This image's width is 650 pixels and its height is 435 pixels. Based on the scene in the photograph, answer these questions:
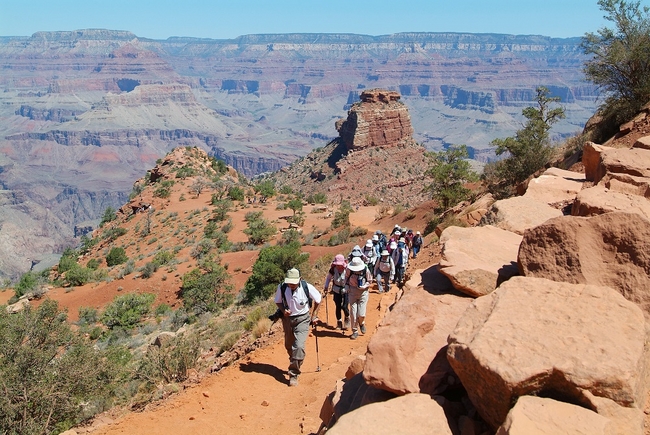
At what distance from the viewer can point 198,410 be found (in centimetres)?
778

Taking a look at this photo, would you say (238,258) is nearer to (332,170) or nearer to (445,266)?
(445,266)

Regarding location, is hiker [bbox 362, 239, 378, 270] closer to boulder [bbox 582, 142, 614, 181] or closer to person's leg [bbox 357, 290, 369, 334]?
person's leg [bbox 357, 290, 369, 334]

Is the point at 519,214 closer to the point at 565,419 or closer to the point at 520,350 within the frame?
the point at 520,350

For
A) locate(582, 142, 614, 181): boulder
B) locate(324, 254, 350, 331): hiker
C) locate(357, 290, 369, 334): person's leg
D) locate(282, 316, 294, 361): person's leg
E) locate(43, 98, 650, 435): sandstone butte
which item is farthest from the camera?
locate(582, 142, 614, 181): boulder

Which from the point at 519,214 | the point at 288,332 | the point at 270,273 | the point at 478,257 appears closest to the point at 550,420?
the point at 478,257

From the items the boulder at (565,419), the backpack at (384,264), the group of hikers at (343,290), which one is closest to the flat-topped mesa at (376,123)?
the group of hikers at (343,290)

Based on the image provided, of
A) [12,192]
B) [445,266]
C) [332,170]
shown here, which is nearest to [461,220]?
[445,266]

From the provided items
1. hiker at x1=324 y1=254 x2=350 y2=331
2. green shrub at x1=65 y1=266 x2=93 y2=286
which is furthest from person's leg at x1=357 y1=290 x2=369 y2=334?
green shrub at x1=65 y1=266 x2=93 y2=286

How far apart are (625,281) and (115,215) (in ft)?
148

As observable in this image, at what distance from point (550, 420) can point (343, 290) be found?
6.86 meters

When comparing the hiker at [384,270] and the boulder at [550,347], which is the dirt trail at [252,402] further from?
the boulder at [550,347]

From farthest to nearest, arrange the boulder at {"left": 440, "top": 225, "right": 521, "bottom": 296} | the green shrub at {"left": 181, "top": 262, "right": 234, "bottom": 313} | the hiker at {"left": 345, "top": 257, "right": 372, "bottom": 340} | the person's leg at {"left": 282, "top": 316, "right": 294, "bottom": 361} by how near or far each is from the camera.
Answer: the green shrub at {"left": 181, "top": 262, "right": 234, "bottom": 313}
the hiker at {"left": 345, "top": 257, "right": 372, "bottom": 340}
the person's leg at {"left": 282, "top": 316, "right": 294, "bottom": 361}
the boulder at {"left": 440, "top": 225, "right": 521, "bottom": 296}

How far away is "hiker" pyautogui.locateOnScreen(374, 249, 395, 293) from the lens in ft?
40.8

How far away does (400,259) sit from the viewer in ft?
43.9
